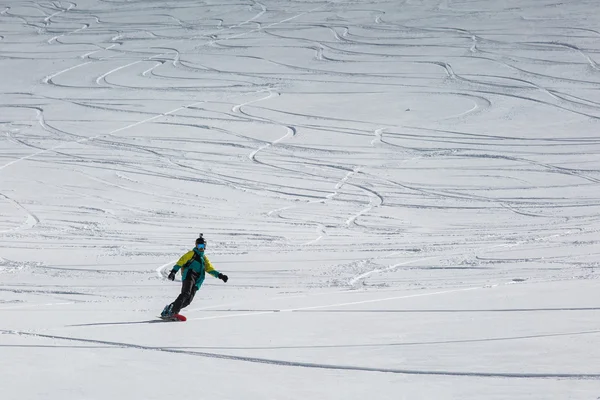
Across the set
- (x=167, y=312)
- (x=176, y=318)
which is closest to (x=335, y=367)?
(x=176, y=318)

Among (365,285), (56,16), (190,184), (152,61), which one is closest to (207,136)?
(190,184)

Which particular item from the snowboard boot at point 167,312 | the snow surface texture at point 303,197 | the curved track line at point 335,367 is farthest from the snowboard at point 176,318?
the curved track line at point 335,367

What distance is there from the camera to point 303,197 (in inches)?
827

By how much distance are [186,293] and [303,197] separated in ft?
37.7

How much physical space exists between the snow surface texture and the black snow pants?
0.64 feet

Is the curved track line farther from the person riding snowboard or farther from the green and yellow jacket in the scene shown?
the green and yellow jacket

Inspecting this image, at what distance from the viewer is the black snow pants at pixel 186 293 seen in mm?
9445

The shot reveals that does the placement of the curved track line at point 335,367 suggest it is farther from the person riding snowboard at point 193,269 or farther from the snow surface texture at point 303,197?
the person riding snowboard at point 193,269

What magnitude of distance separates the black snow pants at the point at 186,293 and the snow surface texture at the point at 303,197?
0.64ft

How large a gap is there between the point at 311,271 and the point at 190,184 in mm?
8522

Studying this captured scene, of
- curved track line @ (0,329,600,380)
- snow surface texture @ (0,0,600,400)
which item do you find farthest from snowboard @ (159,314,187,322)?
curved track line @ (0,329,600,380)

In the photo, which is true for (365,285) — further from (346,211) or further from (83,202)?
(83,202)

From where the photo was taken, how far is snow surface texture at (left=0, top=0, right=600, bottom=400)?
7145 millimetres

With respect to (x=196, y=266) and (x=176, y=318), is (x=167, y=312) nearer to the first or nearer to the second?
(x=176, y=318)
